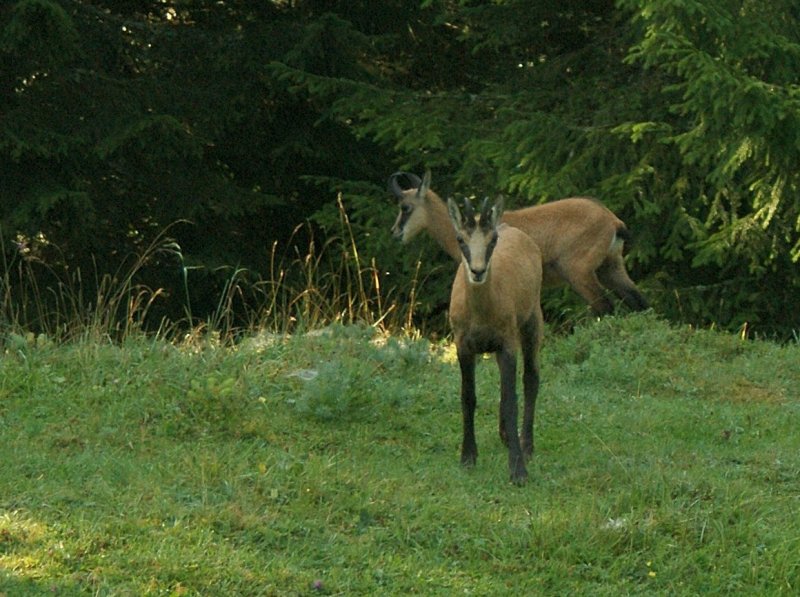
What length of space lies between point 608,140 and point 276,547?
9.55m

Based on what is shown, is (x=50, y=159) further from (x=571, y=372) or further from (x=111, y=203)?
(x=571, y=372)

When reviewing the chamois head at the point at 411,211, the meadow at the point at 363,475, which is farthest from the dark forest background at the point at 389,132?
the meadow at the point at 363,475

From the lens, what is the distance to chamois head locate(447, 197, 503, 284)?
7027 millimetres

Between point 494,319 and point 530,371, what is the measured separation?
0.63 meters

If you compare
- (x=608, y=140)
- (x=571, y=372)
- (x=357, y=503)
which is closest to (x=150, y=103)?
(x=608, y=140)

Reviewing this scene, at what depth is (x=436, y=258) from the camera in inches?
656

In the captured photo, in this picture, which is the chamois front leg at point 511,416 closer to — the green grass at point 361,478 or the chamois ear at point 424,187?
the green grass at point 361,478

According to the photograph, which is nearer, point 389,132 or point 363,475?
point 363,475

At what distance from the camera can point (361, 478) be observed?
261 inches

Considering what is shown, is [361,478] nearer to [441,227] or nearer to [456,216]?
[456,216]

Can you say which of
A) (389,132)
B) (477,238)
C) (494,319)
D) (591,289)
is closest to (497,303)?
(494,319)

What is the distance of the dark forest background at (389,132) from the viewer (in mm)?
13250

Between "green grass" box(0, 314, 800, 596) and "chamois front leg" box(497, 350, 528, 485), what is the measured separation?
0.29 feet

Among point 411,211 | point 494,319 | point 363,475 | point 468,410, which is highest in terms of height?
point 494,319
